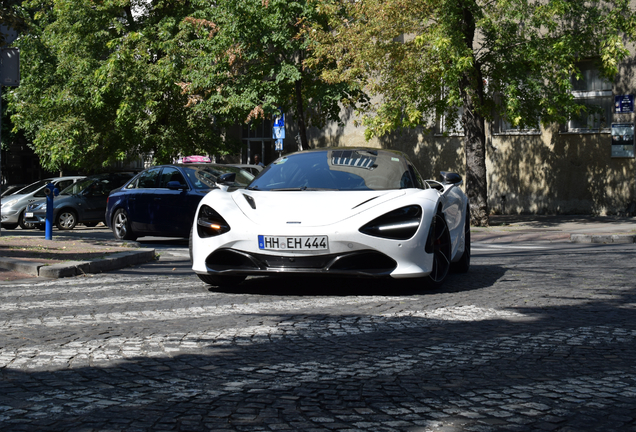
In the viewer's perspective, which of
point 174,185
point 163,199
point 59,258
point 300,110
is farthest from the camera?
point 300,110

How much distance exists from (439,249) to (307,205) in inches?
53.2

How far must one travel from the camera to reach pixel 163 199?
1492 centimetres

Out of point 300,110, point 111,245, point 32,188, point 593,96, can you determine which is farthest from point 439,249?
point 32,188

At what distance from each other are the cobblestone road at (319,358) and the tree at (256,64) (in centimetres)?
1551

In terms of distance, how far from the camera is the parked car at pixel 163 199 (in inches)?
573

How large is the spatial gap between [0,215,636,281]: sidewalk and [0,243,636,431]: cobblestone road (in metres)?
1.73

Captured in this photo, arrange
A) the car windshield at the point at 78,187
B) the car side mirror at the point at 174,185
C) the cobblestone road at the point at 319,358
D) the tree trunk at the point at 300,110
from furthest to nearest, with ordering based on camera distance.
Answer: the tree trunk at the point at 300,110 → the car windshield at the point at 78,187 → the car side mirror at the point at 174,185 → the cobblestone road at the point at 319,358

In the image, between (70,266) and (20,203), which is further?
(20,203)

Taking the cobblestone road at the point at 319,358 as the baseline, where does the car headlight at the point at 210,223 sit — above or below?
above

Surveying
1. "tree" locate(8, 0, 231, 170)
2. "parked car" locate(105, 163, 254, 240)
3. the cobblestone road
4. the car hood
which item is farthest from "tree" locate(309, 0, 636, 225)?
the cobblestone road

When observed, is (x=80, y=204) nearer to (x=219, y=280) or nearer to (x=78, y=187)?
(x=78, y=187)

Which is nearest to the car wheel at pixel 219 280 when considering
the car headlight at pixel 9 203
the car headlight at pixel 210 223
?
the car headlight at pixel 210 223

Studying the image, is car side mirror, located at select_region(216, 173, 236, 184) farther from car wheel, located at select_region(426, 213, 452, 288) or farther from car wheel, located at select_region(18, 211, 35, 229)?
car wheel, located at select_region(18, 211, 35, 229)

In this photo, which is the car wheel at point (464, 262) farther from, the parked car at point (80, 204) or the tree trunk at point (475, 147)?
the parked car at point (80, 204)
